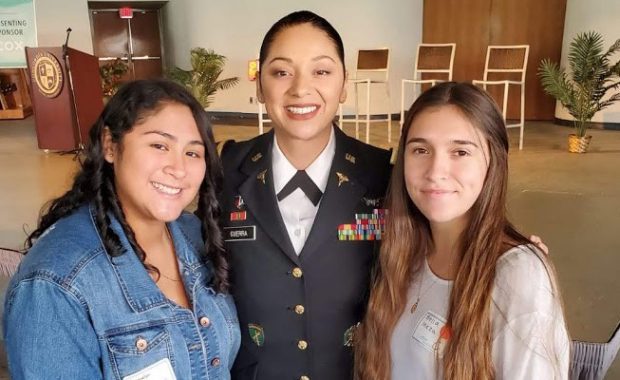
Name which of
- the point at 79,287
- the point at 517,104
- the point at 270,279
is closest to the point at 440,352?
the point at 270,279

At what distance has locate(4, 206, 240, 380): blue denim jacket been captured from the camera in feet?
3.19

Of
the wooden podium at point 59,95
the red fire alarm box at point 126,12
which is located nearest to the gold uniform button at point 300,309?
the wooden podium at point 59,95

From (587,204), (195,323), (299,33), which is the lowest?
(587,204)

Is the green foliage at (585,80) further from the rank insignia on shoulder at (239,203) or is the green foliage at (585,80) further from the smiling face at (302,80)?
the rank insignia on shoulder at (239,203)

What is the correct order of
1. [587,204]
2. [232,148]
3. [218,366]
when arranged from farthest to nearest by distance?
[587,204], [232,148], [218,366]

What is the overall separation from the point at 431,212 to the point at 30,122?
40.5 ft

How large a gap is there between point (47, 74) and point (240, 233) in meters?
7.15

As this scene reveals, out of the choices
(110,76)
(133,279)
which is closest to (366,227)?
(133,279)

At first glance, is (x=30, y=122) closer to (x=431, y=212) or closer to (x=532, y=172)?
(x=532, y=172)

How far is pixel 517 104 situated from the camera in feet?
32.5

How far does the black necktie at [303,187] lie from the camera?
146 centimetres

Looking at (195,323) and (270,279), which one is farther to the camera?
(270,279)

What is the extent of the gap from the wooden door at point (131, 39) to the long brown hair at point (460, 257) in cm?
1130

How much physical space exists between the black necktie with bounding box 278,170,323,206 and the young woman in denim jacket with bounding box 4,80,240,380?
20cm
